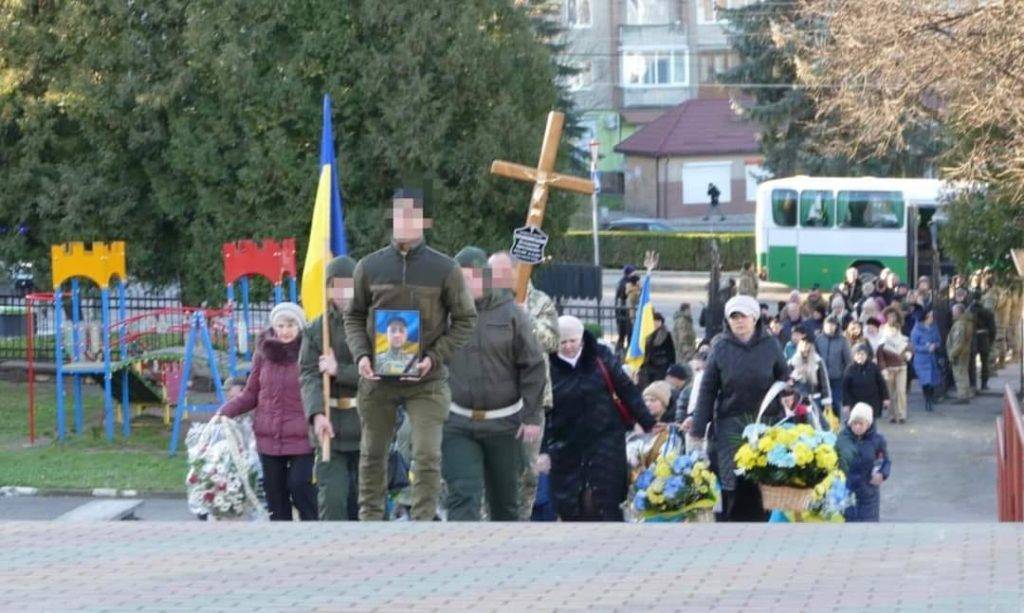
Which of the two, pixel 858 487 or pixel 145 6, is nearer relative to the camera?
pixel 858 487

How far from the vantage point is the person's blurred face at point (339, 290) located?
10234 millimetres

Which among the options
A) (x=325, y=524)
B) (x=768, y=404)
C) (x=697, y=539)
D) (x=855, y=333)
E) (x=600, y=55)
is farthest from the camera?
(x=600, y=55)

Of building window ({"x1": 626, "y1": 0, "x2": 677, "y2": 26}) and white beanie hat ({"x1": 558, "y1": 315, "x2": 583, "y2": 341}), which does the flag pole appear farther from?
building window ({"x1": 626, "y1": 0, "x2": 677, "y2": 26})

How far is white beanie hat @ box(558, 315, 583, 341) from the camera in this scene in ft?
37.3

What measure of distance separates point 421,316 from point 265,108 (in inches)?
610

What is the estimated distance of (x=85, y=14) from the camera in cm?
2497

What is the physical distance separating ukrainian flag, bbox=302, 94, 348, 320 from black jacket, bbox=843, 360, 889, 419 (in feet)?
32.0

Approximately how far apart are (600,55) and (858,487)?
63.9 meters

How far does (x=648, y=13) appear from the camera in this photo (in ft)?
258

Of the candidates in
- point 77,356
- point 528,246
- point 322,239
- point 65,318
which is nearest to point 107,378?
point 77,356

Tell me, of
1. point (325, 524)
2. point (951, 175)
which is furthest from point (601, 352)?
point (951, 175)

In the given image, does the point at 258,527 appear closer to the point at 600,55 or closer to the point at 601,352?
→ the point at 601,352

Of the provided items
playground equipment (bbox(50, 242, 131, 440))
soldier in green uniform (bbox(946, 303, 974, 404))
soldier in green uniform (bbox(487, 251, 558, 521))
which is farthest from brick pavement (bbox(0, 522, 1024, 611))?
soldier in green uniform (bbox(946, 303, 974, 404))

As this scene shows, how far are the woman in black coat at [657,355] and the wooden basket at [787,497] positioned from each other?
10.3m
